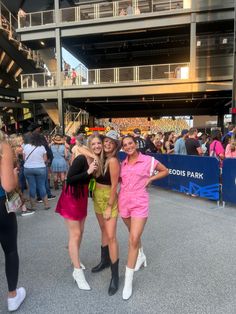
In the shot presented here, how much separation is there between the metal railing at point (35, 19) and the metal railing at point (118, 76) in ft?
11.5

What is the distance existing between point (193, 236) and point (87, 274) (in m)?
2.14

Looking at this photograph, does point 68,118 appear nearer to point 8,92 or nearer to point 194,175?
point 8,92

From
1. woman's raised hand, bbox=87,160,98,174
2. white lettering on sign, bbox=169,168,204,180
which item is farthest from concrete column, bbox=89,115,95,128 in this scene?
woman's raised hand, bbox=87,160,98,174

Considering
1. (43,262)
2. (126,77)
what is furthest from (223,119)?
(43,262)

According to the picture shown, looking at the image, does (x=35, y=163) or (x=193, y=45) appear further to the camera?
(x=193, y=45)

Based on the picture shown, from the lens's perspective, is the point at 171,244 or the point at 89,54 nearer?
the point at 171,244

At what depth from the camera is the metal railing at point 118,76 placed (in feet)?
65.0

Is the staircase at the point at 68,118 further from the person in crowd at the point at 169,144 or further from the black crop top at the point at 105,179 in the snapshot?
the black crop top at the point at 105,179

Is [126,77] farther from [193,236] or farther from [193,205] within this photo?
[193,236]

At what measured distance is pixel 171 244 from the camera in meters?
4.81

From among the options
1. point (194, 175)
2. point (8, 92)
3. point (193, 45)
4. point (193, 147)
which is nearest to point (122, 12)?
point (193, 45)

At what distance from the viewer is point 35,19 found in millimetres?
22078

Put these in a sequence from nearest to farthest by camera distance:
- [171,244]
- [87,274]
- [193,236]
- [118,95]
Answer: [87,274] < [171,244] < [193,236] < [118,95]

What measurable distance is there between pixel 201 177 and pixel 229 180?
0.84 metres
